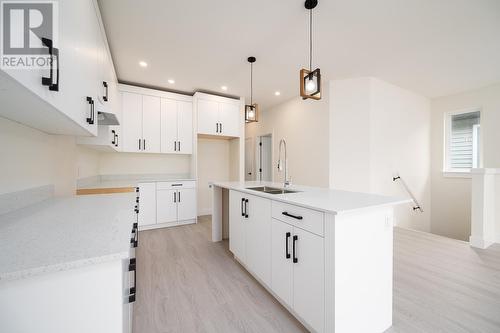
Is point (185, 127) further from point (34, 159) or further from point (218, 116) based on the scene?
point (34, 159)

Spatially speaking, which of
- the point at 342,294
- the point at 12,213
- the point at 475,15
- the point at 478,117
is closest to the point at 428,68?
the point at 475,15

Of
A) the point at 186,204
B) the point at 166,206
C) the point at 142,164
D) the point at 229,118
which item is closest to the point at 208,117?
the point at 229,118

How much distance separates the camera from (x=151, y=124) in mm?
3857

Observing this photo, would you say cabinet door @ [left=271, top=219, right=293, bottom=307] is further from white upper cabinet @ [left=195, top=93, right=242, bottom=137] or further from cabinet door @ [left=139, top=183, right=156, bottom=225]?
white upper cabinet @ [left=195, top=93, right=242, bottom=137]

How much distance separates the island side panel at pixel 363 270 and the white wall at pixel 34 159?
78.8 inches

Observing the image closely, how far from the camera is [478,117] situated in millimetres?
4012

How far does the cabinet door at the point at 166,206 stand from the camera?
3680 millimetres

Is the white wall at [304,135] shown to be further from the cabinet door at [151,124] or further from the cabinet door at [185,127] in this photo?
the cabinet door at [151,124]

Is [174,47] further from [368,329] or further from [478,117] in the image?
[478,117]

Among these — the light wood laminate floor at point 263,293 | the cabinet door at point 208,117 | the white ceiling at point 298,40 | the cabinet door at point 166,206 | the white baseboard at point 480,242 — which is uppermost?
the white ceiling at point 298,40

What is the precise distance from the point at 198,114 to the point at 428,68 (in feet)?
13.6

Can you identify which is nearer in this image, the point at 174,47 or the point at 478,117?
the point at 174,47

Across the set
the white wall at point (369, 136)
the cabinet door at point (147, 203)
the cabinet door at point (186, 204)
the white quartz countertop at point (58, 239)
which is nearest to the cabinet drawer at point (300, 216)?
the white quartz countertop at point (58, 239)

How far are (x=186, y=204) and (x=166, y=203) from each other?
1.22ft
